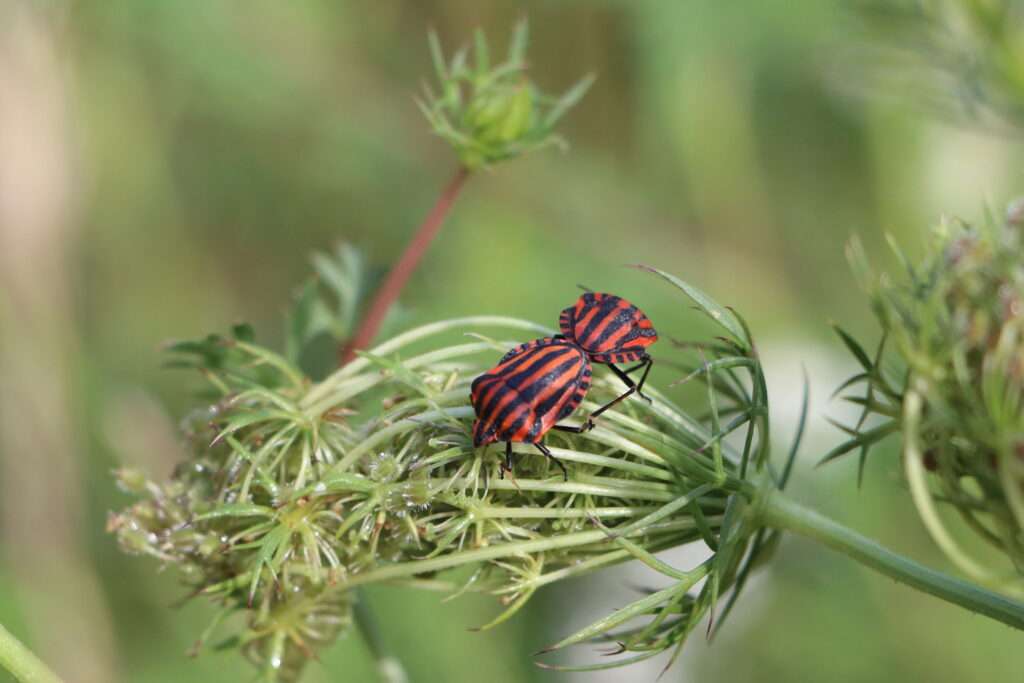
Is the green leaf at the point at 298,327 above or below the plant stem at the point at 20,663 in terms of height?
above

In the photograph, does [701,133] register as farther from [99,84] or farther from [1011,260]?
[1011,260]

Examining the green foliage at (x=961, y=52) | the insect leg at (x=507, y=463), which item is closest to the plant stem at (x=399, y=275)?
the insect leg at (x=507, y=463)

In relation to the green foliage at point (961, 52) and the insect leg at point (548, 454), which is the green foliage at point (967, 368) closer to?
the insect leg at point (548, 454)

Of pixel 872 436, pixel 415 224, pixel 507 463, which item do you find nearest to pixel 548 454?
pixel 507 463

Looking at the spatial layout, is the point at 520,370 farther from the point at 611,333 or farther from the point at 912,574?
the point at 912,574

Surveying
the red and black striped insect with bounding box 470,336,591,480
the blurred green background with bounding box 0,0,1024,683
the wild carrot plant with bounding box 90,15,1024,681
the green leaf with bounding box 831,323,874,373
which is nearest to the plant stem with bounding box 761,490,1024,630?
the wild carrot plant with bounding box 90,15,1024,681

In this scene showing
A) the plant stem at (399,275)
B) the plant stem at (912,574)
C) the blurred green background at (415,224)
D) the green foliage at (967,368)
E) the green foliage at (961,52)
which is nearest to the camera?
the green foliage at (967,368)

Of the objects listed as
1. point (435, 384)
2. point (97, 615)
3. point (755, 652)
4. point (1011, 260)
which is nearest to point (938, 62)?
point (1011, 260)
